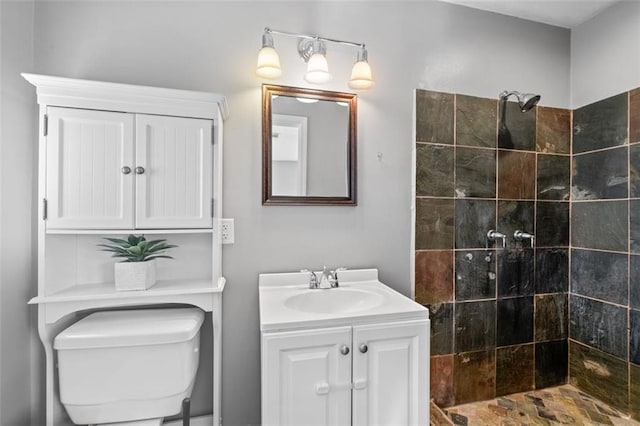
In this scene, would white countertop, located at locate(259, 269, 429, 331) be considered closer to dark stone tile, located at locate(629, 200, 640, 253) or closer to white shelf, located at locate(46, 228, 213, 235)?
white shelf, located at locate(46, 228, 213, 235)

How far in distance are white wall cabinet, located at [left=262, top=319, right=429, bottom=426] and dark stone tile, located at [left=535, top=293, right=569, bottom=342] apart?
1.24 meters

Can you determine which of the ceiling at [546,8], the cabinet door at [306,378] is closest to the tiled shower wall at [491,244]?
the ceiling at [546,8]

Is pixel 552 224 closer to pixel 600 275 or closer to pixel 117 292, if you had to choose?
pixel 600 275

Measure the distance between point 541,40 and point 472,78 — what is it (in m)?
0.62

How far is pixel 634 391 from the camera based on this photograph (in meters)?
1.74

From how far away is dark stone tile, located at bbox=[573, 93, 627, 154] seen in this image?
1.83m

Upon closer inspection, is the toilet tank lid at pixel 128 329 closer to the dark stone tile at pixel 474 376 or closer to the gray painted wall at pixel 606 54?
the dark stone tile at pixel 474 376

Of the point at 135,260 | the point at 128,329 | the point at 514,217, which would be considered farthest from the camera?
the point at 514,217

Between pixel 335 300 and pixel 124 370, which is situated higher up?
pixel 335 300

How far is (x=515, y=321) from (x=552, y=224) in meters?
0.68

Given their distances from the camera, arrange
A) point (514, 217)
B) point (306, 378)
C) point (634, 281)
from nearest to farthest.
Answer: point (306, 378), point (634, 281), point (514, 217)

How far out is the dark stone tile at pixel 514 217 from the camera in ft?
6.42

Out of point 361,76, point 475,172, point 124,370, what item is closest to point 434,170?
point 475,172

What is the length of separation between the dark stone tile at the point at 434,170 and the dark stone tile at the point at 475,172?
0.18 ft
